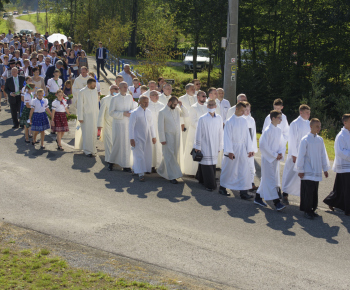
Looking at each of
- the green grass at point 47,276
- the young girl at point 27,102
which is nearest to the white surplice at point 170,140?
the green grass at point 47,276

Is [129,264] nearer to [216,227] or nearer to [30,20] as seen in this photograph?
[216,227]

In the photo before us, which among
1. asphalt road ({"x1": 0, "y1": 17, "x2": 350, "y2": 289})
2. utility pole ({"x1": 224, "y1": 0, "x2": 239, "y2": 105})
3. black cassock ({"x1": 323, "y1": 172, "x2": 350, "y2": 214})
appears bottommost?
asphalt road ({"x1": 0, "y1": 17, "x2": 350, "y2": 289})

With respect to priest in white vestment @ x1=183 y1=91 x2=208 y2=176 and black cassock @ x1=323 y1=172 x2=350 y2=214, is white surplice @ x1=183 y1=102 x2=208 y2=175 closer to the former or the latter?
priest in white vestment @ x1=183 y1=91 x2=208 y2=176

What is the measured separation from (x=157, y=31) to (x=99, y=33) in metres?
6.79

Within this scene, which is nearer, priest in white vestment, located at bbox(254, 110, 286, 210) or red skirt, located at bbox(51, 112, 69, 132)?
priest in white vestment, located at bbox(254, 110, 286, 210)

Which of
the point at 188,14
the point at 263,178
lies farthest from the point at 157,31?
the point at 263,178

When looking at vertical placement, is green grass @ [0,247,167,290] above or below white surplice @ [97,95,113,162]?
below

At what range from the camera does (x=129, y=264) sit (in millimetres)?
6816

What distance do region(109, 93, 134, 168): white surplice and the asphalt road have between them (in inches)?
14.2

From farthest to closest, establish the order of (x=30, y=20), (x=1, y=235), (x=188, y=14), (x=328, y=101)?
(x=30, y=20) < (x=188, y=14) < (x=328, y=101) < (x=1, y=235)

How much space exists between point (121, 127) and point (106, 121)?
0.77m

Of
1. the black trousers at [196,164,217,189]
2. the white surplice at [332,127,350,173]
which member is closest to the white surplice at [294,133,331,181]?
the white surplice at [332,127,350,173]

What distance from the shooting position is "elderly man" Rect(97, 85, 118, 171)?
40.5ft

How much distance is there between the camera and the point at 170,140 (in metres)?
11.2
